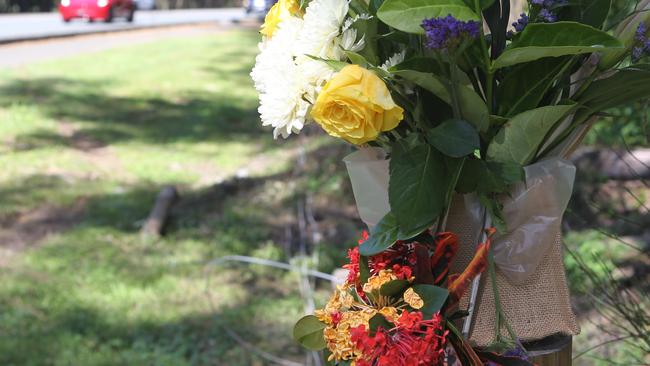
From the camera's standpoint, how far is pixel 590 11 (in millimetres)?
1060

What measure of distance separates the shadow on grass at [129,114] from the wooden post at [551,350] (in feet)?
20.1

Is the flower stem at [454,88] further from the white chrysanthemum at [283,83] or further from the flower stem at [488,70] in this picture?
the white chrysanthemum at [283,83]

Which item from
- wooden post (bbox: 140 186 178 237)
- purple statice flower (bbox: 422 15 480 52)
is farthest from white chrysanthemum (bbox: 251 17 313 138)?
wooden post (bbox: 140 186 178 237)

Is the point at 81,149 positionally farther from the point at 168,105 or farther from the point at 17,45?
the point at 17,45

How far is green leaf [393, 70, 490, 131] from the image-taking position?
988 millimetres

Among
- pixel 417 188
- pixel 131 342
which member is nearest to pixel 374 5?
pixel 417 188

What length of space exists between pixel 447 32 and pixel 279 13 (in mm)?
353

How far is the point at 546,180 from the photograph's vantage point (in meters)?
1.06

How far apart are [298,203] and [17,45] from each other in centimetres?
899

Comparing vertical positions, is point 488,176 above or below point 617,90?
below

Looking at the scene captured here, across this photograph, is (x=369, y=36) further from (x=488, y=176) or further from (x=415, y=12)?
(x=488, y=176)

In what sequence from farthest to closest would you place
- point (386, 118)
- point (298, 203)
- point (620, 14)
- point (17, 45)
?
point (17, 45) < point (298, 203) < point (620, 14) < point (386, 118)

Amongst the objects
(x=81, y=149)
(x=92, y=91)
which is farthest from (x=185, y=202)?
(x=92, y=91)

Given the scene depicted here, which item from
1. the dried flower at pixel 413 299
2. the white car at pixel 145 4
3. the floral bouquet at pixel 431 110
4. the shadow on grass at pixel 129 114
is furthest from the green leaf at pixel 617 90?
the white car at pixel 145 4
